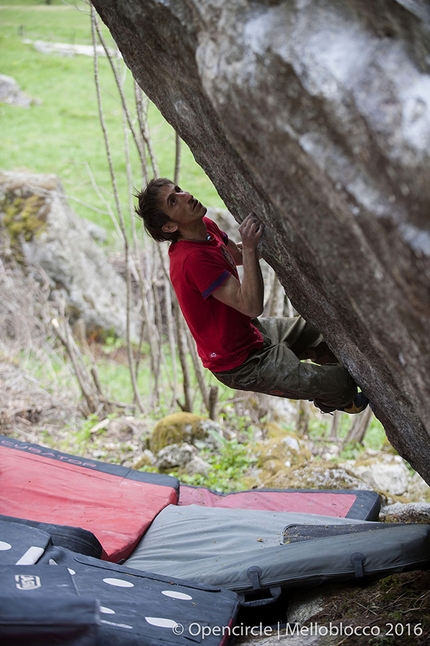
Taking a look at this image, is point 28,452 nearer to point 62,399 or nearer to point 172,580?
→ point 172,580

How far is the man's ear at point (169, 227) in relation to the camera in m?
2.85

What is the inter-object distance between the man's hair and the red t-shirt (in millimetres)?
84

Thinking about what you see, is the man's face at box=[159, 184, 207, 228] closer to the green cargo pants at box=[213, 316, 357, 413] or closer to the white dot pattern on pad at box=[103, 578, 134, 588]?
the green cargo pants at box=[213, 316, 357, 413]

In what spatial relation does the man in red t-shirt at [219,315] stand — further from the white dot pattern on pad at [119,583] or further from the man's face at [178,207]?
the white dot pattern on pad at [119,583]

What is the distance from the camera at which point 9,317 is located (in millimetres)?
7609

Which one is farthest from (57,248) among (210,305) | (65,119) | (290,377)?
(65,119)

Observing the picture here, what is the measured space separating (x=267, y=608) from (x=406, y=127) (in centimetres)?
225

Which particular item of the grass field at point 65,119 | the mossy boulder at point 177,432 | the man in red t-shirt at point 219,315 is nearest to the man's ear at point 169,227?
the man in red t-shirt at point 219,315

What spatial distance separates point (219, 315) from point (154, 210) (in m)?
0.58

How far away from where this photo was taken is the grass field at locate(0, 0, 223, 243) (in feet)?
41.6

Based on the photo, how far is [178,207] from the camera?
283 cm

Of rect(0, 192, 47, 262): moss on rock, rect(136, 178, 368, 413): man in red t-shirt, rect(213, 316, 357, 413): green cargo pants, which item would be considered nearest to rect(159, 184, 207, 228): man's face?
rect(136, 178, 368, 413): man in red t-shirt

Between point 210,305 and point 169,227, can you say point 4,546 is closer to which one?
point 210,305

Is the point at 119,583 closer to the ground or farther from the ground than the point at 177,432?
farther from the ground
